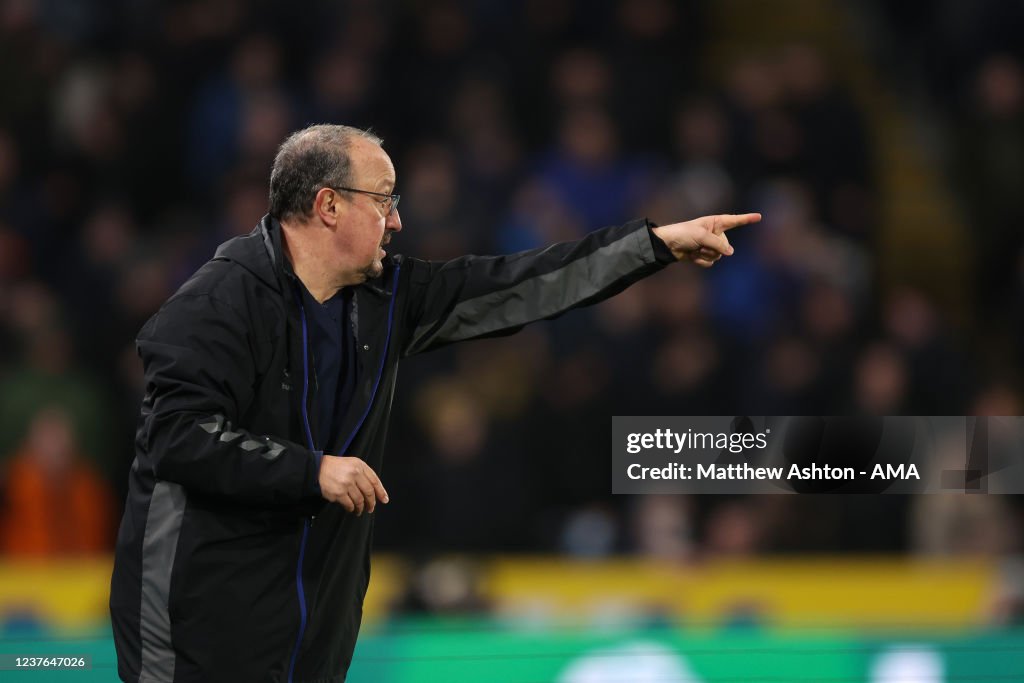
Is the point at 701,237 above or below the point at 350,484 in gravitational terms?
above

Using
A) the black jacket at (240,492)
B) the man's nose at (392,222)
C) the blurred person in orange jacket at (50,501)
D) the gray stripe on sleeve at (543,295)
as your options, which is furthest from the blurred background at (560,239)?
the man's nose at (392,222)

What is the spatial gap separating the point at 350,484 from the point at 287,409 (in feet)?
0.99

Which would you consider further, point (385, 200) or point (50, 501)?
point (50, 501)

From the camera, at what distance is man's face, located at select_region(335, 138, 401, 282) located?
311 cm

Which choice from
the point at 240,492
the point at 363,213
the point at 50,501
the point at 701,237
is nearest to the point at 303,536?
the point at 240,492

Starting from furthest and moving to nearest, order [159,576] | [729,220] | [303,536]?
[729,220] → [303,536] → [159,576]

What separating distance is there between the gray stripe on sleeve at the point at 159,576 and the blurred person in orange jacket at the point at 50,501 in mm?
4201

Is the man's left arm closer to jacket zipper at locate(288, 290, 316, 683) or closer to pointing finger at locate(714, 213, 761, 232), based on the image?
pointing finger at locate(714, 213, 761, 232)

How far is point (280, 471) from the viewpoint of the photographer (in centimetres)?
278

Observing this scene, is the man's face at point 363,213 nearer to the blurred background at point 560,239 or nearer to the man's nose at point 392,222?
the man's nose at point 392,222

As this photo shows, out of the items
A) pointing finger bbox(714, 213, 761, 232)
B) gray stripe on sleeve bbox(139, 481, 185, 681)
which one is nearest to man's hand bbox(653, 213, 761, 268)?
pointing finger bbox(714, 213, 761, 232)

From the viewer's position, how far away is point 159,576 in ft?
9.50

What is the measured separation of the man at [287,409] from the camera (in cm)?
281

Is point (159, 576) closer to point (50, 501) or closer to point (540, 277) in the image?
point (540, 277)
